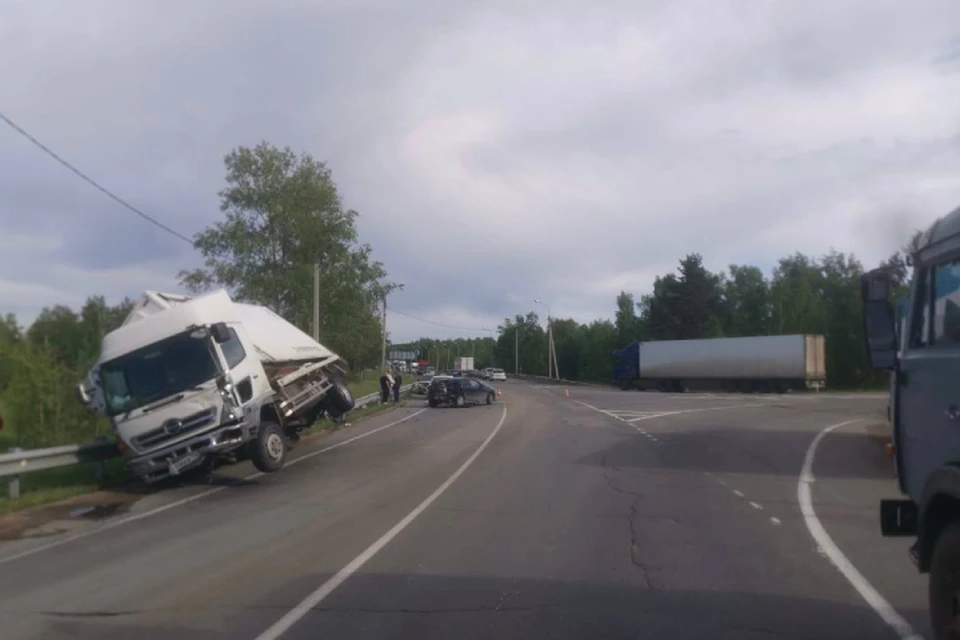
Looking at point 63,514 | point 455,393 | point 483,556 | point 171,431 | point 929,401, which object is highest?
point 929,401

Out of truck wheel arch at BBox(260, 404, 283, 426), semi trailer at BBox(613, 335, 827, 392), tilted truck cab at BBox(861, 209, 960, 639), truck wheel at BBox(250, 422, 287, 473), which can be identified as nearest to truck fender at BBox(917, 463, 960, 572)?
tilted truck cab at BBox(861, 209, 960, 639)

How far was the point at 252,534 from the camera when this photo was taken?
11703 mm

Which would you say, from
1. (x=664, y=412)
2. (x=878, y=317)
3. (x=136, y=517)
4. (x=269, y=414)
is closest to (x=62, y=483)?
(x=269, y=414)

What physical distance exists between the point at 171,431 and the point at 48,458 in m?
2.05

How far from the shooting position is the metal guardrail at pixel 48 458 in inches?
592

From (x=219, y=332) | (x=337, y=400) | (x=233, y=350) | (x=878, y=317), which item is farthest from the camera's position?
(x=337, y=400)

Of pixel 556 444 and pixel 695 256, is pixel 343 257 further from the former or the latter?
pixel 695 256

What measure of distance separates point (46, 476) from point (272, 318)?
6248mm

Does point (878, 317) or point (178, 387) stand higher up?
point (878, 317)

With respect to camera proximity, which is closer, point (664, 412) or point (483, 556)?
point (483, 556)

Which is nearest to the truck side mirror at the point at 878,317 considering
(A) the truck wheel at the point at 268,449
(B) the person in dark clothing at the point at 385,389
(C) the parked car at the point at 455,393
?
(A) the truck wheel at the point at 268,449

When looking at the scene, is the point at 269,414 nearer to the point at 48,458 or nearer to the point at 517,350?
the point at 48,458

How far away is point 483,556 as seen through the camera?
9.98 metres

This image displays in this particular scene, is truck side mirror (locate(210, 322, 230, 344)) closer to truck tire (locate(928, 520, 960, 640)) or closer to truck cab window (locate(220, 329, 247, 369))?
truck cab window (locate(220, 329, 247, 369))
